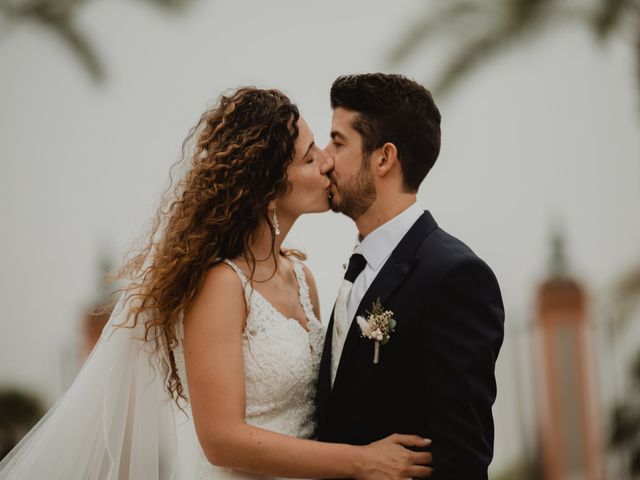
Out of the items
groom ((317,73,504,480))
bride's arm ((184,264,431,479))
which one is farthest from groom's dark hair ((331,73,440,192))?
bride's arm ((184,264,431,479))

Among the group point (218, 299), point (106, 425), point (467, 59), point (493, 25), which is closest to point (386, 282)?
point (218, 299)

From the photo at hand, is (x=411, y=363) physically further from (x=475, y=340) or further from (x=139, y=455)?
(x=139, y=455)

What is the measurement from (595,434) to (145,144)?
210 inches

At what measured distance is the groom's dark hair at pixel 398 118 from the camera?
3295mm

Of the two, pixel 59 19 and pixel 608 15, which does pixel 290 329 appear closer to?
pixel 59 19

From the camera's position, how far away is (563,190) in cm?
986

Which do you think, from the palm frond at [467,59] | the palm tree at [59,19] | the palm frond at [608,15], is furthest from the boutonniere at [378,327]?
the palm frond at [608,15]

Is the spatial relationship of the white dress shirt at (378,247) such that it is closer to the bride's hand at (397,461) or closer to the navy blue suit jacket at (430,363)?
the navy blue suit jacket at (430,363)

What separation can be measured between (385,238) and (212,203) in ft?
2.09

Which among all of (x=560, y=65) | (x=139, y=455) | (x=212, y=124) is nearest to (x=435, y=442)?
(x=139, y=455)

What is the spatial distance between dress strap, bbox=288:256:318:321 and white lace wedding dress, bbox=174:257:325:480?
0.18m

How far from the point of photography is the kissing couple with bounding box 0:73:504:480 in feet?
9.51

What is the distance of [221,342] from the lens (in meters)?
3.02

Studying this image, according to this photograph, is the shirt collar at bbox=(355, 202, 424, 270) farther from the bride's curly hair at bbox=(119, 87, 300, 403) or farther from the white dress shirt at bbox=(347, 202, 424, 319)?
the bride's curly hair at bbox=(119, 87, 300, 403)
